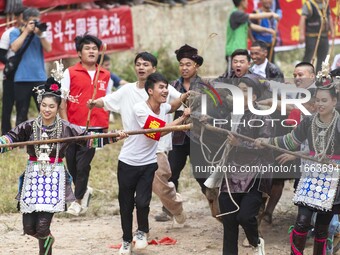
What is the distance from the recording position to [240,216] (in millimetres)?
7445

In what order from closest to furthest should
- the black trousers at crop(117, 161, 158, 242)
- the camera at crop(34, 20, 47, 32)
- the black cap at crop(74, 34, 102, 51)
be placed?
1. the black trousers at crop(117, 161, 158, 242)
2. the black cap at crop(74, 34, 102, 51)
3. the camera at crop(34, 20, 47, 32)

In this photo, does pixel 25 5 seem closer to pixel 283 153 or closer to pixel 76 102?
pixel 76 102

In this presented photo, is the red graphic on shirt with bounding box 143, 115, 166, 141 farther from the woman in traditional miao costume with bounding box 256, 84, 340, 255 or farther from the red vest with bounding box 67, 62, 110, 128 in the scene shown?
the red vest with bounding box 67, 62, 110, 128

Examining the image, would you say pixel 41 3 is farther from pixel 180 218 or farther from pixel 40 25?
pixel 180 218

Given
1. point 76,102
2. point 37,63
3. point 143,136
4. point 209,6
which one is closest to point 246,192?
point 143,136

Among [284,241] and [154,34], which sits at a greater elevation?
[154,34]

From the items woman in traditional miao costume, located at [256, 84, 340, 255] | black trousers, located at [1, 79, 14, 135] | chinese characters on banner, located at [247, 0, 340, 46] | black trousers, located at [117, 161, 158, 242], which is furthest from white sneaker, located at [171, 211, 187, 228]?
chinese characters on banner, located at [247, 0, 340, 46]

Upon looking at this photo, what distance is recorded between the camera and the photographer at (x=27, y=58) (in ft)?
35.3

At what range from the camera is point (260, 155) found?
769 cm

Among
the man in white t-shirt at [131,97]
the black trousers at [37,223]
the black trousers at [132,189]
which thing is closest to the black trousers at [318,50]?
the man in white t-shirt at [131,97]

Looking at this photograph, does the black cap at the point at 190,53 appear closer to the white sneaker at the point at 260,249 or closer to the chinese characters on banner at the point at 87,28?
the white sneaker at the point at 260,249

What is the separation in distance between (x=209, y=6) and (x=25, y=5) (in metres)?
4.28

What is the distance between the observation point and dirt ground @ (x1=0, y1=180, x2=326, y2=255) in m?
8.32

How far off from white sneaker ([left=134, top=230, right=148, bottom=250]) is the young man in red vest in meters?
1.26
